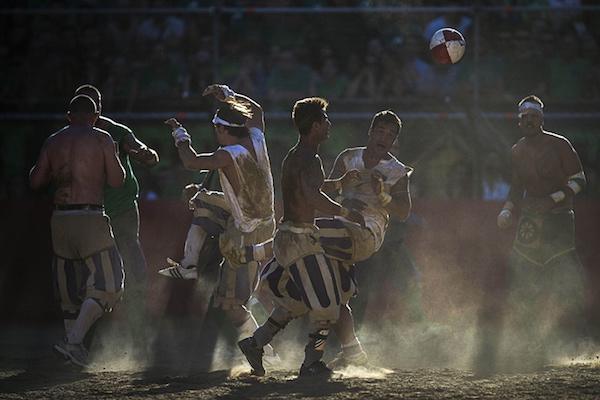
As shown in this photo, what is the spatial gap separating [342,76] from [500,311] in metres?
3.27

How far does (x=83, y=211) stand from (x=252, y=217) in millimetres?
1306

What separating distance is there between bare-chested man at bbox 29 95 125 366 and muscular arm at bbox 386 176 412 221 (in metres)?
2.03

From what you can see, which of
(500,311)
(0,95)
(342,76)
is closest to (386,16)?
(342,76)

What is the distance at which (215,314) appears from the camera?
33.8 ft

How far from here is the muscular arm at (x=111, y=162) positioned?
9234mm

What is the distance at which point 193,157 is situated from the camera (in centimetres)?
812

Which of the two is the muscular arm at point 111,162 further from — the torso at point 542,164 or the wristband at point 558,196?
the wristband at point 558,196

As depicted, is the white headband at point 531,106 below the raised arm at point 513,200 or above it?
above

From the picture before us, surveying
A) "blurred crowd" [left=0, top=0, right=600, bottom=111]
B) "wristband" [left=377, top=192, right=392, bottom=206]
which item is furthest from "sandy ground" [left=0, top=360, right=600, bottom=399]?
"blurred crowd" [left=0, top=0, right=600, bottom=111]

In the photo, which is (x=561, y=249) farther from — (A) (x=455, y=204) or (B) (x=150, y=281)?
(B) (x=150, y=281)

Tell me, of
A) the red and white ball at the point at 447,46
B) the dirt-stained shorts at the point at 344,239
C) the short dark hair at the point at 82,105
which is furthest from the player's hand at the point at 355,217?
the red and white ball at the point at 447,46

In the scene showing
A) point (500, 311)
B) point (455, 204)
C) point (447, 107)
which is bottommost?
point (500, 311)

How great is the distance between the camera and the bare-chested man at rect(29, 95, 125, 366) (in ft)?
30.0

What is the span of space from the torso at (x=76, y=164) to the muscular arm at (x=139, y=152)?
50 cm
